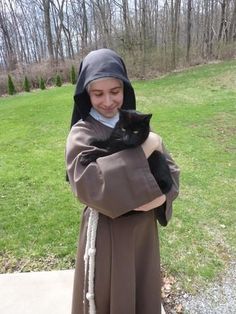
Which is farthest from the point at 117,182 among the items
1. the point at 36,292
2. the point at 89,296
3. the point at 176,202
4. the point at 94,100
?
the point at 176,202

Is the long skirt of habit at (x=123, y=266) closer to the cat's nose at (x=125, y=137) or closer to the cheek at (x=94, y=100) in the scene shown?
the cat's nose at (x=125, y=137)

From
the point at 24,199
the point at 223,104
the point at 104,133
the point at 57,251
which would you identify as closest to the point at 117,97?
the point at 104,133

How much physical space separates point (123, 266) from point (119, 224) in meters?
0.22

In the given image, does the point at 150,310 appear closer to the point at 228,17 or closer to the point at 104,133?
the point at 104,133

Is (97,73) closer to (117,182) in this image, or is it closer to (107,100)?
(107,100)

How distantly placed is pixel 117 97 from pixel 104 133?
6.7 inches

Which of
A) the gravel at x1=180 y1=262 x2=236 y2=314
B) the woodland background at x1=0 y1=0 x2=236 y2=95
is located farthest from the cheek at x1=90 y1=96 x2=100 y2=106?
the woodland background at x1=0 y1=0 x2=236 y2=95

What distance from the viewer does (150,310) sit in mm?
1796

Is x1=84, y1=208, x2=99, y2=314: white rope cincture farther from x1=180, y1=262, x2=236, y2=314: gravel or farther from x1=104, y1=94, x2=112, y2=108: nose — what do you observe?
x1=180, y1=262, x2=236, y2=314: gravel

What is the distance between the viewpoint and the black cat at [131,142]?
1.31 metres

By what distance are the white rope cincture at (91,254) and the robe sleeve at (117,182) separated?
19cm

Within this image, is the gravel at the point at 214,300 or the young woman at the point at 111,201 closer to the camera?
the young woman at the point at 111,201

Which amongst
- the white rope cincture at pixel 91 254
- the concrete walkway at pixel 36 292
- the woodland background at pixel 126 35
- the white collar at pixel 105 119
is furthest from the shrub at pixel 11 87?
the white rope cincture at pixel 91 254

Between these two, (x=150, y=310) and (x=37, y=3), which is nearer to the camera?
(x=150, y=310)
